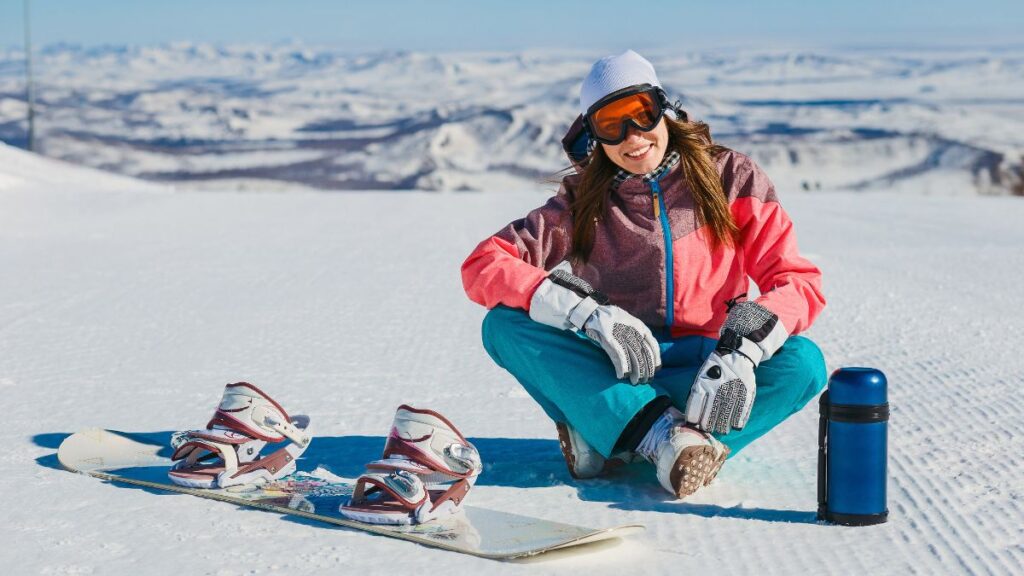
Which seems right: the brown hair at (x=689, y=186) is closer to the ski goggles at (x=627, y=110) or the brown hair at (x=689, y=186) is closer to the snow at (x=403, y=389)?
the ski goggles at (x=627, y=110)

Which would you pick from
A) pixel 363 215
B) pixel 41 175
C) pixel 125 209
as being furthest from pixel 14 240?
pixel 41 175

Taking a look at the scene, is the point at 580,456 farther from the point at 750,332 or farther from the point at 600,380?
the point at 750,332

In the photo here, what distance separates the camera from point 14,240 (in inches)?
289

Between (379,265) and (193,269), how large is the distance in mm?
945

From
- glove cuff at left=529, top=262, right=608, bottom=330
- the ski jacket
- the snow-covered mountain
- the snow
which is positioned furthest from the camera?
the snow-covered mountain

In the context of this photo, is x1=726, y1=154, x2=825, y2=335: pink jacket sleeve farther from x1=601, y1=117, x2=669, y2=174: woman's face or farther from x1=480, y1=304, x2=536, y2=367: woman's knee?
x1=480, y1=304, x2=536, y2=367: woman's knee

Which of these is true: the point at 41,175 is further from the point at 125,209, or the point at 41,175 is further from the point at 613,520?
the point at 613,520

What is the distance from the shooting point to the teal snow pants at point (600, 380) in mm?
2445

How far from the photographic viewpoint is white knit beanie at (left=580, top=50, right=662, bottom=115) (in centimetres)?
253

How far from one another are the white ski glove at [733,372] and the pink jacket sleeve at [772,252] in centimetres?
8

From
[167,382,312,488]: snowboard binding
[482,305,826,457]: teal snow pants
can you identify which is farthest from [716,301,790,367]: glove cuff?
[167,382,312,488]: snowboard binding

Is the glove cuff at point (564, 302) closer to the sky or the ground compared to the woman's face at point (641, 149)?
closer to the ground

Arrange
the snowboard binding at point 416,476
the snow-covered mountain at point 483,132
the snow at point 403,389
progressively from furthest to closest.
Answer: the snow-covered mountain at point 483,132
the snowboard binding at point 416,476
the snow at point 403,389

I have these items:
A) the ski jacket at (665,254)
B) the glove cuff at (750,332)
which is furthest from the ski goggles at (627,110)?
the glove cuff at (750,332)
